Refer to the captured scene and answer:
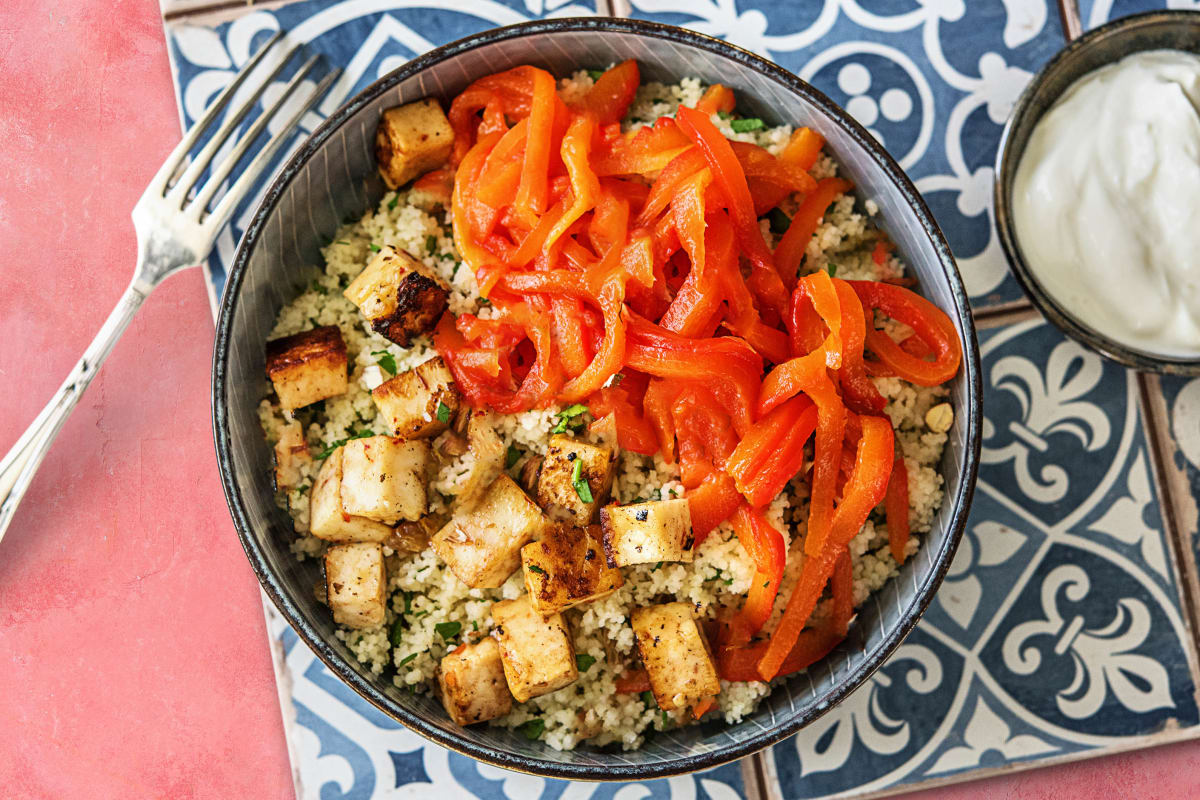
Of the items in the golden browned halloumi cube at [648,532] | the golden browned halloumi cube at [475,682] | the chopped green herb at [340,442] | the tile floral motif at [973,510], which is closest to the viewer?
the golden browned halloumi cube at [648,532]

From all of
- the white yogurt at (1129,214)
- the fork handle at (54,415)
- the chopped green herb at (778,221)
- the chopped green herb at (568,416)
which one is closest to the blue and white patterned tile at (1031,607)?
the white yogurt at (1129,214)

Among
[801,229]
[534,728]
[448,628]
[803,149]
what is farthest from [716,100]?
[534,728]

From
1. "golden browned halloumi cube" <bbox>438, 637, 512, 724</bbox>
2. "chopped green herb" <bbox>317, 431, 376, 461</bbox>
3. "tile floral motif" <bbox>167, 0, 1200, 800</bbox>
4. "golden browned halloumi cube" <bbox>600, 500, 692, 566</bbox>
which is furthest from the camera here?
"tile floral motif" <bbox>167, 0, 1200, 800</bbox>

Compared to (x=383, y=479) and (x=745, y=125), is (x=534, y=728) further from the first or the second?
(x=745, y=125)

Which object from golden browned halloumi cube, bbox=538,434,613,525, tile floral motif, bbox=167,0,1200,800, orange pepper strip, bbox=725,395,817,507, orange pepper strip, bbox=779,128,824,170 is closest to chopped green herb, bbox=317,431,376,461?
golden browned halloumi cube, bbox=538,434,613,525

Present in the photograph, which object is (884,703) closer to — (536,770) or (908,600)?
(908,600)

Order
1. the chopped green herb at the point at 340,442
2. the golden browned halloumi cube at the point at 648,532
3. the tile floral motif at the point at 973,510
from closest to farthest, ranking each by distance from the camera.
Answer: the golden browned halloumi cube at the point at 648,532
the chopped green herb at the point at 340,442
the tile floral motif at the point at 973,510

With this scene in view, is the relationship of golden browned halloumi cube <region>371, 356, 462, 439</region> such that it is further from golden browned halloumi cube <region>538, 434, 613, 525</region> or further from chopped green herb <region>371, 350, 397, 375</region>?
golden browned halloumi cube <region>538, 434, 613, 525</region>

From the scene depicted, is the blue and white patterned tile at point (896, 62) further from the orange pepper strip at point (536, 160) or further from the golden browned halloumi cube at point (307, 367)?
the golden browned halloumi cube at point (307, 367)
